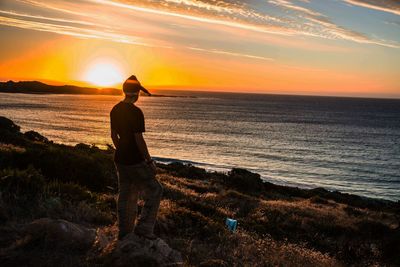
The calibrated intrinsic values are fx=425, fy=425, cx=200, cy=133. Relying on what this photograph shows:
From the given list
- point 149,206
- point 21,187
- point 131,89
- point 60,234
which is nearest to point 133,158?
point 149,206

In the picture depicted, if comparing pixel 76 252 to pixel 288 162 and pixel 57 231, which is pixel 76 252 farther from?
pixel 288 162

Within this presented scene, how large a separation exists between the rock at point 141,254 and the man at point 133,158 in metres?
0.15

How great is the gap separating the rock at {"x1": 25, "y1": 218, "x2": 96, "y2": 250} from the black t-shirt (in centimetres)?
137

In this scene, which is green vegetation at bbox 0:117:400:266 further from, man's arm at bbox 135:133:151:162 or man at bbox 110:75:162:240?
man's arm at bbox 135:133:151:162

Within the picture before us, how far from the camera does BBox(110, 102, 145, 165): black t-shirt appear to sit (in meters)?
6.09

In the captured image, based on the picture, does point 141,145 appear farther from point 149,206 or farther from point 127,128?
point 149,206

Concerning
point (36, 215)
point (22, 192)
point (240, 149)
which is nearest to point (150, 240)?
point (36, 215)

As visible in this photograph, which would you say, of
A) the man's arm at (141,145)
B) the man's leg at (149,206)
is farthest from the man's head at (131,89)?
the man's leg at (149,206)

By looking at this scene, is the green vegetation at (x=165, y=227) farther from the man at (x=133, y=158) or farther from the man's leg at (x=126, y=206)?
the man at (x=133, y=158)

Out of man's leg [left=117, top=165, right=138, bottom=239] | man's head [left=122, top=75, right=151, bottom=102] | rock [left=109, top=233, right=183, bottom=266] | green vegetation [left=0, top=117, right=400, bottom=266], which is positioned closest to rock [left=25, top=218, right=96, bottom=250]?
green vegetation [left=0, top=117, right=400, bottom=266]

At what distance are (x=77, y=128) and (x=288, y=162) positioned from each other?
54327 mm

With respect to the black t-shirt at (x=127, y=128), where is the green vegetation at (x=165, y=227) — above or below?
below

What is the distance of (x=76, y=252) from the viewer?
6406 millimetres

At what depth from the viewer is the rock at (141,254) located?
19.6 ft
